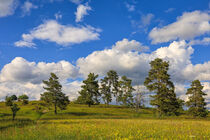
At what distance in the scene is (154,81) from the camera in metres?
50.5

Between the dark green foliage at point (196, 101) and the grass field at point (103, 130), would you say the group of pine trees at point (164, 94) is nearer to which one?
the dark green foliage at point (196, 101)

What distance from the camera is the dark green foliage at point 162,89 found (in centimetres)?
4759

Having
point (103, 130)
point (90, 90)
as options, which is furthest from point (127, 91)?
point (103, 130)

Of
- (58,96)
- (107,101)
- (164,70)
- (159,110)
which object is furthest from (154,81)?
(107,101)

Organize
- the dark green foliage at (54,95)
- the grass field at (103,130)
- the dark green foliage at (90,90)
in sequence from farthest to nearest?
the dark green foliage at (90,90) → the dark green foliage at (54,95) → the grass field at (103,130)

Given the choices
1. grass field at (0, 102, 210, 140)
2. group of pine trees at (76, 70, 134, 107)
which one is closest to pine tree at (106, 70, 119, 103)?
group of pine trees at (76, 70, 134, 107)

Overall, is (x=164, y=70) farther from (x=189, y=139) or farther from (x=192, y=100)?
(x=189, y=139)

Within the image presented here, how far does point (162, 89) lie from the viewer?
47.8 metres

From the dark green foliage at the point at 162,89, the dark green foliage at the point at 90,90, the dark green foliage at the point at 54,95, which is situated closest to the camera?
the dark green foliage at the point at 162,89

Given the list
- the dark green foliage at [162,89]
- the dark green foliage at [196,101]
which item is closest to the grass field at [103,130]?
the dark green foliage at [162,89]

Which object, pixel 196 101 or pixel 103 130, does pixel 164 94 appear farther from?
pixel 103 130

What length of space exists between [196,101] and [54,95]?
147 ft

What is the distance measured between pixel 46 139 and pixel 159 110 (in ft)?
140

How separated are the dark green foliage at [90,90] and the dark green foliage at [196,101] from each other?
4522 cm
